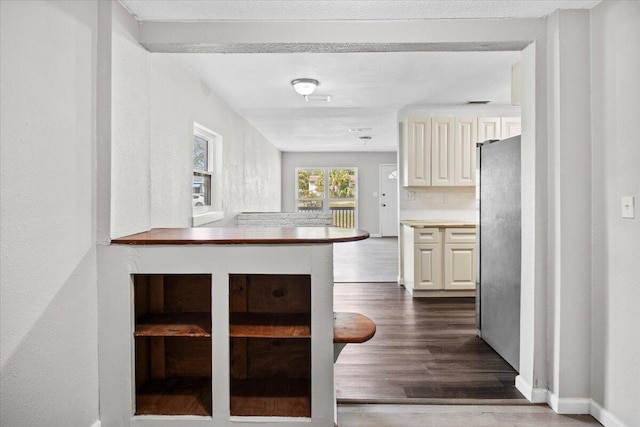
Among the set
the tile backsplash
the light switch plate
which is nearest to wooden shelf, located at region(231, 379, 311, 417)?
the light switch plate

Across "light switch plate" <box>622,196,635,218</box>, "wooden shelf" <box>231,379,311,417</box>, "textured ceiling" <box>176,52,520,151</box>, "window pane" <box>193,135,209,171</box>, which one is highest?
"textured ceiling" <box>176,52,520,151</box>

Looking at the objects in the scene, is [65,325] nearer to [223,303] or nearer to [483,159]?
[223,303]

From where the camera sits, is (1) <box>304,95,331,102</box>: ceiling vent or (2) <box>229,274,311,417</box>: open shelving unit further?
(1) <box>304,95,331,102</box>: ceiling vent

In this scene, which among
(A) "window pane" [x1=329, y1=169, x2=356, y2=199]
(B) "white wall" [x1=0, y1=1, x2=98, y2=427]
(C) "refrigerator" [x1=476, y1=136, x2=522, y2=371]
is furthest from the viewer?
(A) "window pane" [x1=329, y1=169, x2=356, y2=199]

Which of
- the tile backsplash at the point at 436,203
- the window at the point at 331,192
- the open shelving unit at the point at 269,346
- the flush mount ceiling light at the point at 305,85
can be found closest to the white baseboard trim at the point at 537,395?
the open shelving unit at the point at 269,346

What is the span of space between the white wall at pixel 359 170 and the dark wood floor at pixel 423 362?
6.77 meters

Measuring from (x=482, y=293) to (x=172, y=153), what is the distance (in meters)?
2.60

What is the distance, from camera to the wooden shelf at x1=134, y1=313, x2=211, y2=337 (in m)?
2.17

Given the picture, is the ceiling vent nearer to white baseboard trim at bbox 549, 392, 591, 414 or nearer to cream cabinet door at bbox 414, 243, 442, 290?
cream cabinet door at bbox 414, 243, 442, 290

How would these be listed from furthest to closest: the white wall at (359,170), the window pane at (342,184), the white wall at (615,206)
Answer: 1. the window pane at (342,184)
2. the white wall at (359,170)
3. the white wall at (615,206)

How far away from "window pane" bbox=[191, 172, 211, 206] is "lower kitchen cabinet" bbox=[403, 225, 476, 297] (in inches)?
87.0

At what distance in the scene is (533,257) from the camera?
8.05 feet

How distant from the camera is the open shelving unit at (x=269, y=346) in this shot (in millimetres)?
2301

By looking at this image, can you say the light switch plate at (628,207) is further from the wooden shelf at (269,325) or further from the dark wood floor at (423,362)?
the wooden shelf at (269,325)
